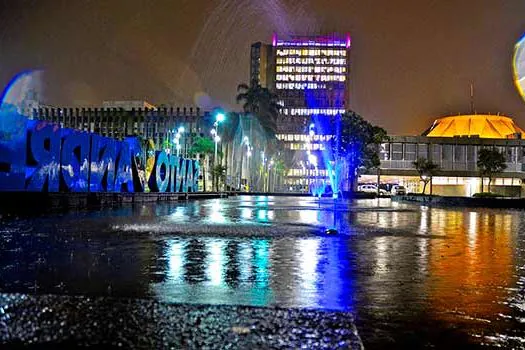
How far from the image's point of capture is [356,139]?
238ft

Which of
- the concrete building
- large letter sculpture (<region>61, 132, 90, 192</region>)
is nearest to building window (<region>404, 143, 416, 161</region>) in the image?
the concrete building

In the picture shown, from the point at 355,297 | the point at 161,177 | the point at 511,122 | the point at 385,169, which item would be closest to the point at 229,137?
the point at 385,169

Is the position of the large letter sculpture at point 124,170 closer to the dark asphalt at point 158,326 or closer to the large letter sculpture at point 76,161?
the large letter sculpture at point 76,161

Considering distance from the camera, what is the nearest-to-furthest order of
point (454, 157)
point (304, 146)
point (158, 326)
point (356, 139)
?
point (158, 326)
point (356, 139)
point (454, 157)
point (304, 146)

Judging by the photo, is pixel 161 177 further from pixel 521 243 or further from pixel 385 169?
pixel 385 169

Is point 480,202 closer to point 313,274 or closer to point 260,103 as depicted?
point 313,274

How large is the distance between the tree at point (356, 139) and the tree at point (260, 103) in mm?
31467

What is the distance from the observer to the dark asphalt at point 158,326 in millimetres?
3311

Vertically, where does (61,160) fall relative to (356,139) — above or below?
below

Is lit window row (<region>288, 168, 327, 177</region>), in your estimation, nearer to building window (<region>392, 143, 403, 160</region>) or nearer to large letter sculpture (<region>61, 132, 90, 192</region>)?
building window (<region>392, 143, 403, 160</region>)

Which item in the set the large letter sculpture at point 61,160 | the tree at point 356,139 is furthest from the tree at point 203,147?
the large letter sculpture at point 61,160

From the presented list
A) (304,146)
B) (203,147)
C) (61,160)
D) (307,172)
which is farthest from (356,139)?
(304,146)

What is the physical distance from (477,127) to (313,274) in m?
151

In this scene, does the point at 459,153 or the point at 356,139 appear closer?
the point at 356,139
